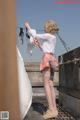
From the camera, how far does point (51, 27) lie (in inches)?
142

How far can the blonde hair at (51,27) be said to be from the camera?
3.62 meters

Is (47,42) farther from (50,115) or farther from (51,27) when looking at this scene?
(50,115)

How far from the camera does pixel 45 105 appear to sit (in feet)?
14.1

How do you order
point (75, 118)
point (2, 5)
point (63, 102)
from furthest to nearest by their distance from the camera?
point (63, 102)
point (75, 118)
point (2, 5)

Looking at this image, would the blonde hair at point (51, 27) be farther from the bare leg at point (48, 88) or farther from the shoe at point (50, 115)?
the shoe at point (50, 115)

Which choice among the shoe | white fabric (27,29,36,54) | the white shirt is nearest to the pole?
white fabric (27,29,36,54)

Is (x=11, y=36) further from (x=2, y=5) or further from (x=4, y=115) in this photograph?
(x=4, y=115)

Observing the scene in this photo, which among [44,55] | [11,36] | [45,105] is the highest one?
[11,36]

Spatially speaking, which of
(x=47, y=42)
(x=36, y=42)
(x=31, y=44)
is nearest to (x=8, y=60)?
(x=31, y=44)

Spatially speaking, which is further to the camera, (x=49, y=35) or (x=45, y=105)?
(x=45, y=105)

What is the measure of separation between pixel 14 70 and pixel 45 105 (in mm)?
3516

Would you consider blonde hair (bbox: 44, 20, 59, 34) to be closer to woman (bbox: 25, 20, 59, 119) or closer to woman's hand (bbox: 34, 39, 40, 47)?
woman (bbox: 25, 20, 59, 119)

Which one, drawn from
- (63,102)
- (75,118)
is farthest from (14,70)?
(63,102)

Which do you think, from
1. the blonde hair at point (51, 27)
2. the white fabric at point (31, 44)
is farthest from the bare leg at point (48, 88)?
the blonde hair at point (51, 27)
